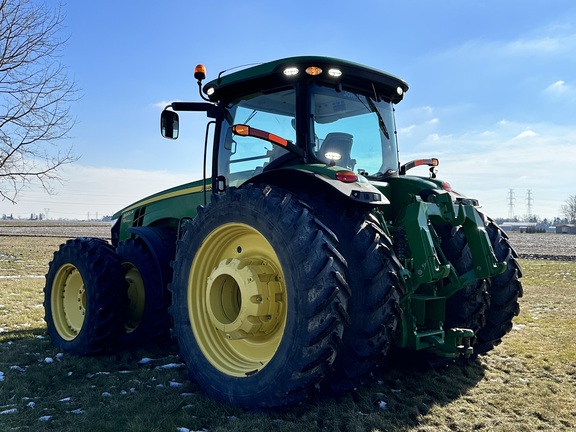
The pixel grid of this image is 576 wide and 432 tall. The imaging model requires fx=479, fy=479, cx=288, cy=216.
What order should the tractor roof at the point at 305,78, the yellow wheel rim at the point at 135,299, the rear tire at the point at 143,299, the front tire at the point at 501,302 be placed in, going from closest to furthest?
1. the tractor roof at the point at 305,78
2. the front tire at the point at 501,302
3. the rear tire at the point at 143,299
4. the yellow wheel rim at the point at 135,299

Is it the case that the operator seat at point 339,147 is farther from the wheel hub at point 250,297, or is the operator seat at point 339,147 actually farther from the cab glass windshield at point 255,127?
the wheel hub at point 250,297

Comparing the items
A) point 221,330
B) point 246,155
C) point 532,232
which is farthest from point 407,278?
point 532,232

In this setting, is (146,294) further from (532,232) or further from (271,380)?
(532,232)

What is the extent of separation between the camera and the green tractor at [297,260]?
3.12 metres

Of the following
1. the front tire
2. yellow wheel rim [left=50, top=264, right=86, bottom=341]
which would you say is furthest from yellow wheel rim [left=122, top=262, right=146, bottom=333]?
the front tire

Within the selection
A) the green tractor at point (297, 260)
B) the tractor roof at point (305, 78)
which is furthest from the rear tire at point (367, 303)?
the tractor roof at point (305, 78)

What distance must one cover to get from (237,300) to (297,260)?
107cm

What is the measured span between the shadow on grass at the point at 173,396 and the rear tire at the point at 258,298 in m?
0.22

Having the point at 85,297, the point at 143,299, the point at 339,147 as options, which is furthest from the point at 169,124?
the point at 85,297

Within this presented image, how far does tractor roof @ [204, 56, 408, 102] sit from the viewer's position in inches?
154

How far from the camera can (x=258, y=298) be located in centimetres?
344

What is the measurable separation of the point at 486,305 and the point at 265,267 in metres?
2.06

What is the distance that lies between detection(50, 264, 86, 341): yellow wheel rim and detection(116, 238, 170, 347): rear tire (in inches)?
21.0

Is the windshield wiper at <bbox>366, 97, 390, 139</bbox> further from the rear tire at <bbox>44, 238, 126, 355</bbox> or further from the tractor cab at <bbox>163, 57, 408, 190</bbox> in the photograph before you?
the rear tire at <bbox>44, 238, 126, 355</bbox>
